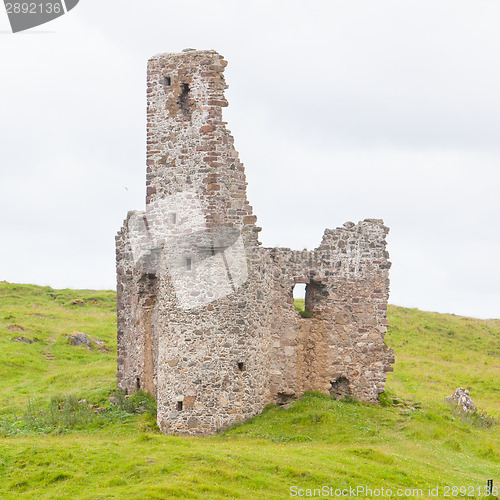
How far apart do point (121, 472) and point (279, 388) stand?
9.00 m

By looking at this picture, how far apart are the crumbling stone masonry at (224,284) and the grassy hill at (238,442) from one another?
105 centimetres

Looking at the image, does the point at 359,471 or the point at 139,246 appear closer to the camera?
the point at 359,471

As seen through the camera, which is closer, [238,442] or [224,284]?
[238,442]

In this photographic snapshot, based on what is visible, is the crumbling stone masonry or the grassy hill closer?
the grassy hill

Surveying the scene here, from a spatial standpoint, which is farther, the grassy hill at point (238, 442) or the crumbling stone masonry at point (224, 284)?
the crumbling stone masonry at point (224, 284)

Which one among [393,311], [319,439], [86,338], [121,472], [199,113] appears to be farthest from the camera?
[393,311]

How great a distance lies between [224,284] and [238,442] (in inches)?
190

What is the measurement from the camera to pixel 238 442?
2370 centimetres

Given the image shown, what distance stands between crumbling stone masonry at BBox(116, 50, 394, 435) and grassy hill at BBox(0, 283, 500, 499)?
3.43 ft

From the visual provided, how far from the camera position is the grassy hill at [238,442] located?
62.5ft

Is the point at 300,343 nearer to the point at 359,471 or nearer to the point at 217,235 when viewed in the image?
the point at 217,235

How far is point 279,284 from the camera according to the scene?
2784 cm

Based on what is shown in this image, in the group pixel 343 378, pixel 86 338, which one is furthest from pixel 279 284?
pixel 86 338

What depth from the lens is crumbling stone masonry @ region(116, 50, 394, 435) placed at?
25.2 meters
